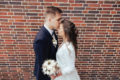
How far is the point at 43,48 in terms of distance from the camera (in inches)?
106

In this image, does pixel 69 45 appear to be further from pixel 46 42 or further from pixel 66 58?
pixel 46 42

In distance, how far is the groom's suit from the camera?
2689 millimetres

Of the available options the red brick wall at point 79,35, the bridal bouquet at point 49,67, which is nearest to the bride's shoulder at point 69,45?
the bridal bouquet at point 49,67

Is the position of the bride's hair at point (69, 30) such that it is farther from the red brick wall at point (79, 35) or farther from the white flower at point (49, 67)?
the red brick wall at point (79, 35)

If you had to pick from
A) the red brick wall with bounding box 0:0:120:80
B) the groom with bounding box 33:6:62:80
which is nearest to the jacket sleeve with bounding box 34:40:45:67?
the groom with bounding box 33:6:62:80

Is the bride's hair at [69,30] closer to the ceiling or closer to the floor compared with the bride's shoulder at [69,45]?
closer to the ceiling

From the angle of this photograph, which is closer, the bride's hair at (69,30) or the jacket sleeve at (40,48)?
the jacket sleeve at (40,48)

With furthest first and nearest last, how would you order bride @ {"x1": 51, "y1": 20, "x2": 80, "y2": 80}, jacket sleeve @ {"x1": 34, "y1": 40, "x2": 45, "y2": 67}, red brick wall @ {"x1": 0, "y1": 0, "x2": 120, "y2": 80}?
red brick wall @ {"x1": 0, "y1": 0, "x2": 120, "y2": 80}
bride @ {"x1": 51, "y1": 20, "x2": 80, "y2": 80}
jacket sleeve @ {"x1": 34, "y1": 40, "x2": 45, "y2": 67}

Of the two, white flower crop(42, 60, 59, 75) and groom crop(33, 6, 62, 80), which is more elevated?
groom crop(33, 6, 62, 80)

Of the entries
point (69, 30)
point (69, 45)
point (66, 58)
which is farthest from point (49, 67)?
point (69, 30)

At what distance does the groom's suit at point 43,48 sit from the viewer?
106 inches

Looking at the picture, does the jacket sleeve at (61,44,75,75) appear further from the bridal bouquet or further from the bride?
the bridal bouquet

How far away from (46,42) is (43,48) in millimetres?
124

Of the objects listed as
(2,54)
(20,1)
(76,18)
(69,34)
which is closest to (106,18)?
(76,18)
